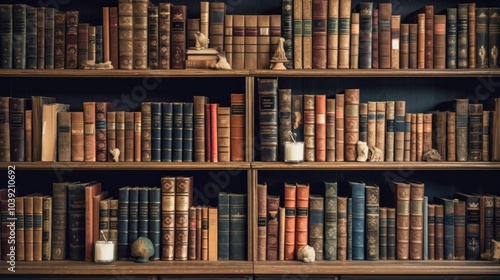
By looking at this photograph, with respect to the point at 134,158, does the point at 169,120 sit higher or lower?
higher

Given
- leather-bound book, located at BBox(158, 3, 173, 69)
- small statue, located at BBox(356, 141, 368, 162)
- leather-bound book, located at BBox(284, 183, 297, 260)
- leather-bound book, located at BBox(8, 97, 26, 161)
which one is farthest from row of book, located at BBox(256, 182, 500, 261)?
leather-bound book, located at BBox(8, 97, 26, 161)

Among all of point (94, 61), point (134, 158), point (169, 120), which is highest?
point (94, 61)

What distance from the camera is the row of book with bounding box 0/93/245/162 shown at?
2568 millimetres

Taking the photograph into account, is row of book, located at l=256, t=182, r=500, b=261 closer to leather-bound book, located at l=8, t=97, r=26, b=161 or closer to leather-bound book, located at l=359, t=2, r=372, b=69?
leather-bound book, located at l=359, t=2, r=372, b=69

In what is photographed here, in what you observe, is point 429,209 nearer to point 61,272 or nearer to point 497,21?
point 497,21

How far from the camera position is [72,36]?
101 inches

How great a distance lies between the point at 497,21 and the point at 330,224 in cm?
121

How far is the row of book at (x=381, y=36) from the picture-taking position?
8.39 feet

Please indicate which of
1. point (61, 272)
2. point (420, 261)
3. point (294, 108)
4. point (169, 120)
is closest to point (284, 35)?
point (294, 108)

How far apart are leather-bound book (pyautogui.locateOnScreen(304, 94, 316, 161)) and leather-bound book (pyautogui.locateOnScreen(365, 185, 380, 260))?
32 cm

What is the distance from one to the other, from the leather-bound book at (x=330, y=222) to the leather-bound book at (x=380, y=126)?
29 cm

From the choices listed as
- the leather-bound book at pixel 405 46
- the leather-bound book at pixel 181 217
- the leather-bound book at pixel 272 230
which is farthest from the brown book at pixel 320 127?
the leather-bound book at pixel 181 217

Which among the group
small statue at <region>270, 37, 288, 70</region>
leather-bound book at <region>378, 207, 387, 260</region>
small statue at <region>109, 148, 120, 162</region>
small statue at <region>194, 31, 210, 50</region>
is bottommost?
leather-bound book at <region>378, 207, 387, 260</region>

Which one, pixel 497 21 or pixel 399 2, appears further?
pixel 399 2
